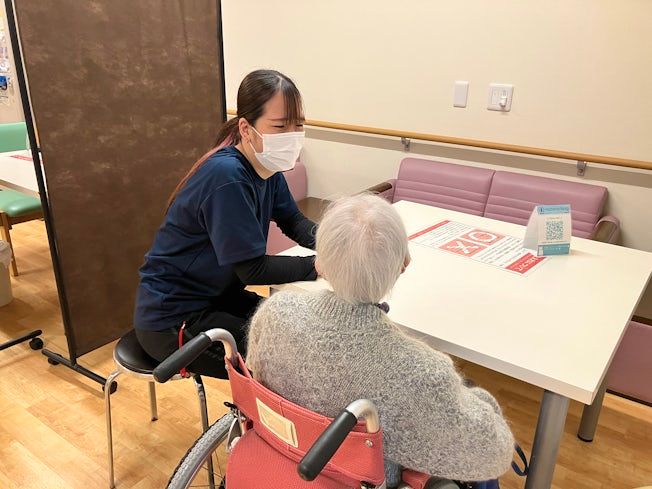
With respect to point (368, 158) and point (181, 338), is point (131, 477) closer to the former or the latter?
point (181, 338)

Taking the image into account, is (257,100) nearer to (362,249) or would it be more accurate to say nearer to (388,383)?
(362,249)

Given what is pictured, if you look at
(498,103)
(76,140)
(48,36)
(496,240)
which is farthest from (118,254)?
(498,103)

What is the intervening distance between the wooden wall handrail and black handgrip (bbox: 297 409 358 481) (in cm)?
228

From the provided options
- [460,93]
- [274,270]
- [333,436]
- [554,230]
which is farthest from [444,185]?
[333,436]

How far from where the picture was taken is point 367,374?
0.82 metres

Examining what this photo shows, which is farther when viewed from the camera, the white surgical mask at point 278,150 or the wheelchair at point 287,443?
the white surgical mask at point 278,150

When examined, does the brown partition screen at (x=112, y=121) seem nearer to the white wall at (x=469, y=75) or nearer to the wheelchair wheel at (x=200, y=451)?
the white wall at (x=469, y=75)

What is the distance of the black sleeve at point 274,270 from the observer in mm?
1316

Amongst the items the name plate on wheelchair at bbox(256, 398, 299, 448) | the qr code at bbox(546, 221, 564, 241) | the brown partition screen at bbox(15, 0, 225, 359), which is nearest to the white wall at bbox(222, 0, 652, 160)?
the brown partition screen at bbox(15, 0, 225, 359)

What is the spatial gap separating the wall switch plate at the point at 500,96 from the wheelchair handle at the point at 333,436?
2334 millimetres

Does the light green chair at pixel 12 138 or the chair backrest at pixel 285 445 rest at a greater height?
the light green chair at pixel 12 138

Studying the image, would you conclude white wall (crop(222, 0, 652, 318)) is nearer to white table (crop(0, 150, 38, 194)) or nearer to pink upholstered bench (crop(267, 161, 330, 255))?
pink upholstered bench (crop(267, 161, 330, 255))

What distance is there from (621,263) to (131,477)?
5.58ft

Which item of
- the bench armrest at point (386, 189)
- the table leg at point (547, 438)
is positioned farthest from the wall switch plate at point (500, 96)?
the table leg at point (547, 438)
